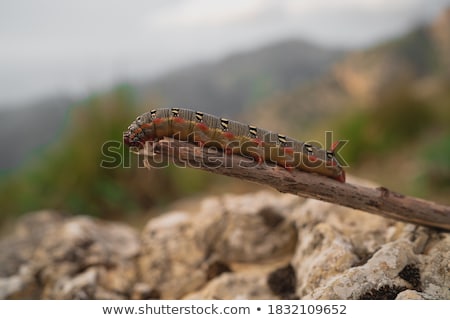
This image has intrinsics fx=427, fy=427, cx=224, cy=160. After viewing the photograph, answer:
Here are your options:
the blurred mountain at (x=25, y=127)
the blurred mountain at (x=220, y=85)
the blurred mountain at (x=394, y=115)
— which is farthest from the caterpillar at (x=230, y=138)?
the blurred mountain at (x=25, y=127)

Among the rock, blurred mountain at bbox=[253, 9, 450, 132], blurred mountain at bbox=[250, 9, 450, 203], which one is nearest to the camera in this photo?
the rock

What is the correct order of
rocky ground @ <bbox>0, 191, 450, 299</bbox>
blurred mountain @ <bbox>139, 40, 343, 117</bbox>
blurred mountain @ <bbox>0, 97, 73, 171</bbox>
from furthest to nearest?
1. blurred mountain @ <bbox>139, 40, 343, 117</bbox>
2. blurred mountain @ <bbox>0, 97, 73, 171</bbox>
3. rocky ground @ <bbox>0, 191, 450, 299</bbox>

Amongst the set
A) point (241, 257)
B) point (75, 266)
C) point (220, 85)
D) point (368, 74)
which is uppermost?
point (368, 74)

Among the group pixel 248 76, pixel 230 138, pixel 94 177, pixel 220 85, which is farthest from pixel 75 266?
pixel 248 76

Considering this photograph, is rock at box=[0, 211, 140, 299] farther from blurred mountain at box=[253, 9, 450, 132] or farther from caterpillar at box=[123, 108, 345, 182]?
blurred mountain at box=[253, 9, 450, 132]

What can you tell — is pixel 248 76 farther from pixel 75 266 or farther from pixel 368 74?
pixel 75 266

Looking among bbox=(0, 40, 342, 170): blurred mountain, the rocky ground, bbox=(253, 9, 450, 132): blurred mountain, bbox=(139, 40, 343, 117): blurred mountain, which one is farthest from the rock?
bbox=(253, 9, 450, 132): blurred mountain
